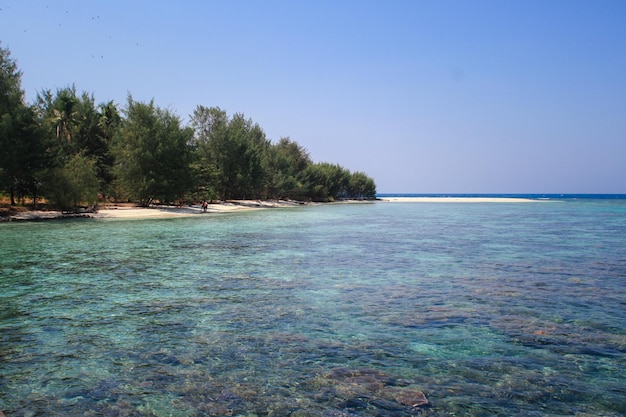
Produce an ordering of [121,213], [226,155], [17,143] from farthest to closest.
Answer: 1. [226,155]
2. [121,213]
3. [17,143]

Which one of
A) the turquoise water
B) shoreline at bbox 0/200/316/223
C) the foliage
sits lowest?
the turquoise water

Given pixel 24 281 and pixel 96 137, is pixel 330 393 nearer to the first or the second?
pixel 24 281

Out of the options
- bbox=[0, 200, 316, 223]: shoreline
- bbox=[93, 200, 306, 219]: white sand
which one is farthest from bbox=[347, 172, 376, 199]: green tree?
bbox=[0, 200, 316, 223]: shoreline

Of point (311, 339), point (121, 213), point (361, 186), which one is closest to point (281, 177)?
point (121, 213)

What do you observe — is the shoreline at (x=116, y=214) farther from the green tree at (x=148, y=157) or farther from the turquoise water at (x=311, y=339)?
the turquoise water at (x=311, y=339)

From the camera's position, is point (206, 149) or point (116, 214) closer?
point (116, 214)

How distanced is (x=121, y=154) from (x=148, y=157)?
440 cm

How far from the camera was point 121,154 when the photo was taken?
192ft

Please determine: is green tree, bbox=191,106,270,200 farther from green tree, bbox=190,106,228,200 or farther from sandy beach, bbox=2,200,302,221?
sandy beach, bbox=2,200,302,221

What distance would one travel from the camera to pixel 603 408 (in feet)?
17.6

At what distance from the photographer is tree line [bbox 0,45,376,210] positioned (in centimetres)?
4369

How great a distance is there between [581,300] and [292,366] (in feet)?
27.9

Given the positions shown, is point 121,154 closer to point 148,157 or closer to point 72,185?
point 148,157

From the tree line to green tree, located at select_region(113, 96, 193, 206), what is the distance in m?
0.13
